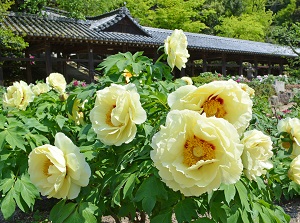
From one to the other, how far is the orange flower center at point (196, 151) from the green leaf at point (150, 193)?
28 centimetres

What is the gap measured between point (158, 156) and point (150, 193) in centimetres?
27

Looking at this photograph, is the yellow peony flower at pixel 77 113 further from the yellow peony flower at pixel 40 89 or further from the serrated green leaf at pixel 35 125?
the yellow peony flower at pixel 40 89

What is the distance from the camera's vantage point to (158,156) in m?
1.00

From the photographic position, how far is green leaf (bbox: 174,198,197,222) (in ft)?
3.93

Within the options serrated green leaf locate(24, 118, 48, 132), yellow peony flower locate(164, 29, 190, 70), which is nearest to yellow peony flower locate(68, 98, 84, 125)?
serrated green leaf locate(24, 118, 48, 132)

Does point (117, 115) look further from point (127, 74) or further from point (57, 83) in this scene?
point (57, 83)

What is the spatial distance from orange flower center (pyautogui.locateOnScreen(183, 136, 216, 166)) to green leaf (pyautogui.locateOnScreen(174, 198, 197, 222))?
30cm

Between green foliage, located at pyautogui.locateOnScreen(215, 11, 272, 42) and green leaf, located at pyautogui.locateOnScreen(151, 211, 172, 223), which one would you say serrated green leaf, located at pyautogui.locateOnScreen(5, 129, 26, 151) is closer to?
green leaf, located at pyautogui.locateOnScreen(151, 211, 172, 223)

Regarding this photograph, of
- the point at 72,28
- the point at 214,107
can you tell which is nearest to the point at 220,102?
the point at 214,107

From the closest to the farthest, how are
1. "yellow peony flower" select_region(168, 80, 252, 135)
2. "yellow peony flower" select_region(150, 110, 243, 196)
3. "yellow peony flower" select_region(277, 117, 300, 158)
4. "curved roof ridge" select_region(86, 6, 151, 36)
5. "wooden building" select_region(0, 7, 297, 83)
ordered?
"yellow peony flower" select_region(150, 110, 243, 196)
"yellow peony flower" select_region(168, 80, 252, 135)
"yellow peony flower" select_region(277, 117, 300, 158)
"wooden building" select_region(0, 7, 297, 83)
"curved roof ridge" select_region(86, 6, 151, 36)

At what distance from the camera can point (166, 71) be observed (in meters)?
1.84

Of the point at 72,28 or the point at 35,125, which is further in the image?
the point at 72,28

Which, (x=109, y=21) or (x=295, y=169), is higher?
(x=295, y=169)

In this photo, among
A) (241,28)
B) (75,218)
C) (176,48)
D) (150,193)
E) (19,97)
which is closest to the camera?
(150,193)
